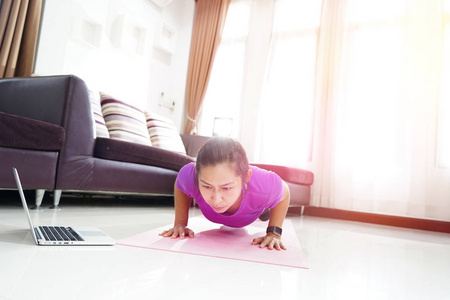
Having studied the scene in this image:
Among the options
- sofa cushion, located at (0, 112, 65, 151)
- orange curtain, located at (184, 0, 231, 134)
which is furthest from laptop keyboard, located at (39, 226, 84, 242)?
orange curtain, located at (184, 0, 231, 134)

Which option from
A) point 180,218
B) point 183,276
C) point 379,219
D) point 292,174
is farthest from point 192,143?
point 183,276

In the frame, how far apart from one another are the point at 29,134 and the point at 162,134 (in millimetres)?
1647

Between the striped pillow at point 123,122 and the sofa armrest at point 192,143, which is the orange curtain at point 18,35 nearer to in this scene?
the striped pillow at point 123,122

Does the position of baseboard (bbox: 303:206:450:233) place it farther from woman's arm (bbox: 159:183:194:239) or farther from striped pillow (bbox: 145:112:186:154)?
woman's arm (bbox: 159:183:194:239)

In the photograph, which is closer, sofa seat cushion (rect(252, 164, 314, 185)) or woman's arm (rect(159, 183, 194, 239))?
woman's arm (rect(159, 183, 194, 239))

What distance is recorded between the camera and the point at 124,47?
3736 millimetres

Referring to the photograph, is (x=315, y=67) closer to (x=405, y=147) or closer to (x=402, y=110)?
(x=402, y=110)

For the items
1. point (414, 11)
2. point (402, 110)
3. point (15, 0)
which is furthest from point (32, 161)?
point (414, 11)

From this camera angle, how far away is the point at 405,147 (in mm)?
3201

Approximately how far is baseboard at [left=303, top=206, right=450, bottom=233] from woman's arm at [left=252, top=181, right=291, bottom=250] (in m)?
2.40

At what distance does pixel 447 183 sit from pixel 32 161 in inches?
133

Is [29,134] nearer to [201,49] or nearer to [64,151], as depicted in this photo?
[64,151]

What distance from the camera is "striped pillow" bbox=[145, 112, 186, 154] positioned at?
125 inches

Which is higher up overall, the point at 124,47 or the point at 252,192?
the point at 124,47
